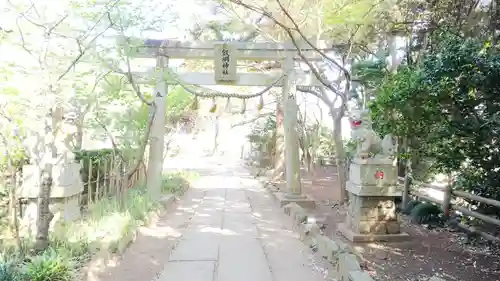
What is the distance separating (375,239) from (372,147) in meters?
1.45

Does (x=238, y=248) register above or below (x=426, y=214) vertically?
below

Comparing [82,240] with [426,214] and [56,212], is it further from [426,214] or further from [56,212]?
[426,214]

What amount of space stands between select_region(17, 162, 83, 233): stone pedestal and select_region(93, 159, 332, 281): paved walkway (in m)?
1.08

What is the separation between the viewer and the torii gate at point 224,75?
888cm

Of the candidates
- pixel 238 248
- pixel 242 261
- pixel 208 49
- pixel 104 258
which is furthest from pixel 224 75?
pixel 104 258

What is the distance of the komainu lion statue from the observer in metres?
6.41

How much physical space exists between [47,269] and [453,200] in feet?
24.4

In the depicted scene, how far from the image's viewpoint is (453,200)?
8258mm

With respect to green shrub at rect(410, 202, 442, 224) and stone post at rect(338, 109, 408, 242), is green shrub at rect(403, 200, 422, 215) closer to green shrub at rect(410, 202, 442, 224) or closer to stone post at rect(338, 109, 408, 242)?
green shrub at rect(410, 202, 442, 224)

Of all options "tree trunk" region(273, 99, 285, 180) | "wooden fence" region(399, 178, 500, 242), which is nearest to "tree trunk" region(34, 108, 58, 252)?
"wooden fence" region(399, 178, 500, 242)

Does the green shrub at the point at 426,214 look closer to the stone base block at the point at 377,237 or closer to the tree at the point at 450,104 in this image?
the stone base block at the point at 377,237

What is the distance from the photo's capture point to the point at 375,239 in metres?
6.53

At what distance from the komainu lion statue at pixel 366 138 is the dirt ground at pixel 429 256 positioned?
141cm

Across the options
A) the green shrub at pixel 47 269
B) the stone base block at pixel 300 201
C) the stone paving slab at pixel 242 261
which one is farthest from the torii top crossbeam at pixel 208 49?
the green shrub at pixel 47 269
